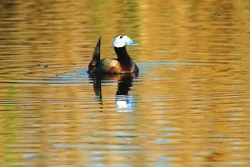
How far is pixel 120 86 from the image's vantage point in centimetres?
1334

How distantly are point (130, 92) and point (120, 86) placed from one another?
2.84 feet

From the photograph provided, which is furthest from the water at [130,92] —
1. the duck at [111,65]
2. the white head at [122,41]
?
the white head at [122,41]

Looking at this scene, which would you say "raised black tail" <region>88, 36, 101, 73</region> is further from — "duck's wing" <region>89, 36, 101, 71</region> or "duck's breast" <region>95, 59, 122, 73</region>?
"duck's breast" <region>95, 59, 122, 73</region>

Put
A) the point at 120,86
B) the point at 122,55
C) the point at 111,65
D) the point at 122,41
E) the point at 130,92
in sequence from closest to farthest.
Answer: the point at 130,92, the point at 120,86, the point at 111,65, the point at 122,55, the point at 122,41

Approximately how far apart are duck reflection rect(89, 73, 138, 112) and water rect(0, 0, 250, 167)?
0.02m

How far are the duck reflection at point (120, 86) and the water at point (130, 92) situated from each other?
17 mm

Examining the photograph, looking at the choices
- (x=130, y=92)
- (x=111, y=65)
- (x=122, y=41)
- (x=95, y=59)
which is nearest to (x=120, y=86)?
(x=130, y=92)

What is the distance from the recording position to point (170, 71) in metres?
14.2

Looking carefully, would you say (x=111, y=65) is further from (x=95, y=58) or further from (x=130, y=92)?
(x=130, y=92)

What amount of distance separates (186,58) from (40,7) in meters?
10.0

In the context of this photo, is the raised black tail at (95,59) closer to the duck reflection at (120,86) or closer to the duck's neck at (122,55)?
the duck reflection at (120,86)

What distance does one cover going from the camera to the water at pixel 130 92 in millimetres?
8727

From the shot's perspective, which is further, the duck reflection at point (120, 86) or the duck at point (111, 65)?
the duck at point (111, 65)

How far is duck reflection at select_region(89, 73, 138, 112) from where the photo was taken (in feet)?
37.4
